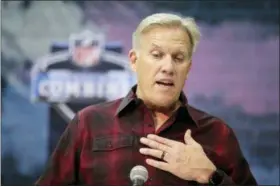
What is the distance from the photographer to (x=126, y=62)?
6.14ft

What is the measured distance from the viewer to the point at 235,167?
132 centimetres

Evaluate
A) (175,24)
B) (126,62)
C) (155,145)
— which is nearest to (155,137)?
(155,145)

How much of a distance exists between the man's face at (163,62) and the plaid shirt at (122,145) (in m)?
0.06

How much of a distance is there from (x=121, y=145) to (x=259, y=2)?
0.87m

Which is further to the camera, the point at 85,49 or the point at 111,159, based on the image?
the point at 85,49

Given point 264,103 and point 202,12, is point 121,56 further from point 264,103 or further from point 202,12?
point 264,103

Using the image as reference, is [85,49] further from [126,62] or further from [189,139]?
[189,139]

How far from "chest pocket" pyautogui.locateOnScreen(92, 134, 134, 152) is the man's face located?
11cm

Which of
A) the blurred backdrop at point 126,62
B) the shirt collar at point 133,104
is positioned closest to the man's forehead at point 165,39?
the shirt collar at point 133,104

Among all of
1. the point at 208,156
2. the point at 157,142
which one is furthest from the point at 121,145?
the point at 208,156

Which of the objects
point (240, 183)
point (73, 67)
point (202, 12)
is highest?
point (202, 12)

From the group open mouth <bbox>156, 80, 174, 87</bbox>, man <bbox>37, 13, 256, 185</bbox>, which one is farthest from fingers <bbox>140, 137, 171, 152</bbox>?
open mouth <bbox>156, 80, 174, 87</bbox>

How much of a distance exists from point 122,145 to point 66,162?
133 millimetres

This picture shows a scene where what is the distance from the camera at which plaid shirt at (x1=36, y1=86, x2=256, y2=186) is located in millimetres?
1271
